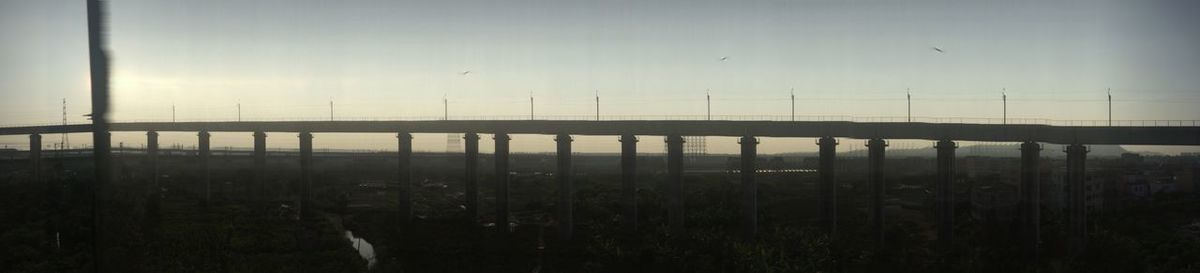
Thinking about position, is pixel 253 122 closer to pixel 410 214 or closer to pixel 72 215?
pixel 410 214

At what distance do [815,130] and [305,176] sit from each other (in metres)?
30.9

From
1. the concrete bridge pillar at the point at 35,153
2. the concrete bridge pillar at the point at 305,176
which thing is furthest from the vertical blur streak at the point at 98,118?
the concrete bridge pillar at the point at 35,153

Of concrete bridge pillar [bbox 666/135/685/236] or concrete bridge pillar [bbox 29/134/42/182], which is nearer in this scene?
concrete bridge pillar [bbox 666/135/685/236]

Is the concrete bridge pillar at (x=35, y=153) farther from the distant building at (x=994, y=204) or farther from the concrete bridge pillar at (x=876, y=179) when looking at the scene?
the distant building at (x=994, y=204)

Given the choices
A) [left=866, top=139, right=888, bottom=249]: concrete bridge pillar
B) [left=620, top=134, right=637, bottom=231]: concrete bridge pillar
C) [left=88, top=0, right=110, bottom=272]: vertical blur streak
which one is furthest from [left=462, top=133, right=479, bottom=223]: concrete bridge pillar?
[left=88, top=0, right=110, bottom=272]: vertical blur streak

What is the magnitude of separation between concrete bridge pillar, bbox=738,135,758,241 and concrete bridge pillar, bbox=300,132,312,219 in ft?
86.8

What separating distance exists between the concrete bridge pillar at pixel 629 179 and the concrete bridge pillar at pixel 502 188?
5.98 metres

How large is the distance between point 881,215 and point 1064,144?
7495 mm

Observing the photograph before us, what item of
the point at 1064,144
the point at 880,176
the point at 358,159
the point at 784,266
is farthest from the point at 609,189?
the point at 358,159

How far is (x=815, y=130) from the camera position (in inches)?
1463

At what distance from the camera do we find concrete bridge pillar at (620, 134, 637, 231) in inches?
1554

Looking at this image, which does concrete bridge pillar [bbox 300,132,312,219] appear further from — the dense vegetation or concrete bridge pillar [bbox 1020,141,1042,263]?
concrete bridge pillar [bbox 1020,141,1042,263]

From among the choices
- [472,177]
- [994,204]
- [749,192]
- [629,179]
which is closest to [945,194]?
[749,192]

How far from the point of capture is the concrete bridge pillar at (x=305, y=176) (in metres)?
49.6
